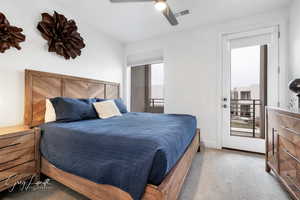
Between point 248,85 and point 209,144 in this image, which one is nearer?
point 248,85

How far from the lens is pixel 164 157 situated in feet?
3.33

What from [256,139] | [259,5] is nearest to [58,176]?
[256,139]

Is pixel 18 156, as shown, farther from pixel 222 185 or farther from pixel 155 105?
pixel 155 105

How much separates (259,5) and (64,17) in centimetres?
342

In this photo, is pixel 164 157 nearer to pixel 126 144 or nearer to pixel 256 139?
pixel 126 144

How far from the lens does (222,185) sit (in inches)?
67.6

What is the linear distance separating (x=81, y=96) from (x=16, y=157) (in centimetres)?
142

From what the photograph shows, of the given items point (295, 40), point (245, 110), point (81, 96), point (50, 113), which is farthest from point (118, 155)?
point (295, 40)

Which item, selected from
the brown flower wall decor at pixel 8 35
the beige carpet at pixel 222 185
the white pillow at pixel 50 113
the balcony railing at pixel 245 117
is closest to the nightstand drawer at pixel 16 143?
the white pillow at pixel 50 113

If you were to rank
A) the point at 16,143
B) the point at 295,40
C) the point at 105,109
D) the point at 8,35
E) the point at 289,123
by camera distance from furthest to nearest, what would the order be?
the point at 105,109 < the point at 295,40 < the point at 8,35 < the point at 16,143 < the point at 289,123

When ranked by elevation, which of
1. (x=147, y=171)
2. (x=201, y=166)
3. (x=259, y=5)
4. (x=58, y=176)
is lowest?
(x=201, y=166)

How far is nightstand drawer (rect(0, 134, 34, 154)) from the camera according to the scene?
1.46m

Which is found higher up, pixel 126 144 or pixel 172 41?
pixel 172 41

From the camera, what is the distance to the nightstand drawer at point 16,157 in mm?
1460
